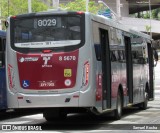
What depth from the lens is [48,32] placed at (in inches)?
541

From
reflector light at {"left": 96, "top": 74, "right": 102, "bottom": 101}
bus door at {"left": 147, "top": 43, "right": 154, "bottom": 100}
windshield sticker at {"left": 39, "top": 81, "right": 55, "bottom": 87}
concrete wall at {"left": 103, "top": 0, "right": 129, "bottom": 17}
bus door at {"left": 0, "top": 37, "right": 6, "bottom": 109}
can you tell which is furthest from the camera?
concrete wall at {"left": 103, "top": 0, "right": 129, "bottom": 17}

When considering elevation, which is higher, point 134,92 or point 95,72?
point 95,72

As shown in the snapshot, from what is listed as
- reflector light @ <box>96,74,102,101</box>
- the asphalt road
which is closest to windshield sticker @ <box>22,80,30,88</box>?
the asphalt road

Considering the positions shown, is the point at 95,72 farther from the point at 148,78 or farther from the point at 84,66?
the point at 148,78

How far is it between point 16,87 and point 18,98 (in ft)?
1.02

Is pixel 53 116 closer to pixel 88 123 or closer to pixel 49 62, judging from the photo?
pixel 88 123

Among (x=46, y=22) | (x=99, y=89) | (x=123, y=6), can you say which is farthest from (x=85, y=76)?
(x=123, y=6)

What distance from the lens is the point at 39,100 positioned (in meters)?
13.4

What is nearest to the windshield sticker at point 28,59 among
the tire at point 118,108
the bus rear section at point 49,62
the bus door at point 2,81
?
the bus rear section at point 49,62

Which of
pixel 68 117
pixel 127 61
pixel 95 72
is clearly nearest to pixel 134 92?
pixel 127 61

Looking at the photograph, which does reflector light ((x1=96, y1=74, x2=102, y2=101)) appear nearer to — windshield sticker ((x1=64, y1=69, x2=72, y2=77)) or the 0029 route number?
windshield sticker ((x1=64, y1=69, x2=72, y2=77))

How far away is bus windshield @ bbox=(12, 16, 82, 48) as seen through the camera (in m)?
13.6

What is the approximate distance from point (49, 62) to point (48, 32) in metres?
0.84

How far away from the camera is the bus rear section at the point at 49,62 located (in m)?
13.4
